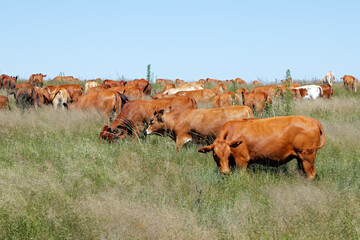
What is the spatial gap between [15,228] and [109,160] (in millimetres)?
2933

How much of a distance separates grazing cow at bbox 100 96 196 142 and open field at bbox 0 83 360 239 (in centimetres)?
207

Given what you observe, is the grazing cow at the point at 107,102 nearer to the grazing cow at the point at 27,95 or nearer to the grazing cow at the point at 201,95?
the grazing cow at the point at 27,95

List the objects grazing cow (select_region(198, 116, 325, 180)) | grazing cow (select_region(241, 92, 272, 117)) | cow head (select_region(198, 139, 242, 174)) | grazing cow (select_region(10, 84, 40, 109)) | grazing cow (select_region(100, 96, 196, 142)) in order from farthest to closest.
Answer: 1. grazing cow (select_region(10, 84, 40, 109))
2. grazing cow (select_region(241, 92, 272, 117))
3. grazing cow (select_region(100, 96, 196, 142))
4. cow head (select_region(198, 139, 242, 174))
5. grazing cow (select_region(198, 116, 325, 180))

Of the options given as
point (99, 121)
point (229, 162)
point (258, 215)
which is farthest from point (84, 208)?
point (99, 121)

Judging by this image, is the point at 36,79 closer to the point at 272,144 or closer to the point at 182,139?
the point at 182,139

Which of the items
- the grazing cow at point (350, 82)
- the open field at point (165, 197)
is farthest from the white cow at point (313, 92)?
the open field at point (165, 197)

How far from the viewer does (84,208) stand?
5266mm

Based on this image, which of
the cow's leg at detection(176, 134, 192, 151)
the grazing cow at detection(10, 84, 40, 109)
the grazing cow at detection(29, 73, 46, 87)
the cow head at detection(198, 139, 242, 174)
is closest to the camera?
the cow head at detection(198, 139, 242, 174)

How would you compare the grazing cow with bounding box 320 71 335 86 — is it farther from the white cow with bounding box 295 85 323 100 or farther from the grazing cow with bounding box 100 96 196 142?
the grazing cow with bounding box 100 96 196 142

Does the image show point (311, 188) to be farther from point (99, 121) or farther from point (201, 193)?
point (99, 121)

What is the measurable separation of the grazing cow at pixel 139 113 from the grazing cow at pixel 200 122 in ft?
4.70

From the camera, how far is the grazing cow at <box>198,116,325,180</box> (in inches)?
271

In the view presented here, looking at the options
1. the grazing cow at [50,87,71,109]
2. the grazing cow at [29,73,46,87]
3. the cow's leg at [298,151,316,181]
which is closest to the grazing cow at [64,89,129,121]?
the grazing cow at [50,87,71,109]

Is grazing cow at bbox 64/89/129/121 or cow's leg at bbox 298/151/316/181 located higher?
grazing cow at bbox 64/89/129/121
